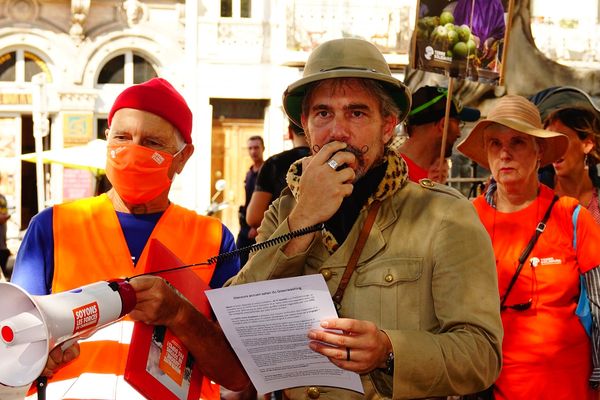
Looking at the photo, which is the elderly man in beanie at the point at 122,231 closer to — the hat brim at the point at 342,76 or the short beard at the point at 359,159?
the hat brim at the point at 342,76

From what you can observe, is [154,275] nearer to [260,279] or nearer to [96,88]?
[260,279]

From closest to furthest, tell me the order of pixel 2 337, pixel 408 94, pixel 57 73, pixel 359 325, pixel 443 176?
pixel 2 337 < pixel 359 325 < pixel 408 94 < pixel 443 176 < pixel 57 73

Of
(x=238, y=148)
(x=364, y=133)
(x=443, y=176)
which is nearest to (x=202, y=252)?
(x=364, y=133)

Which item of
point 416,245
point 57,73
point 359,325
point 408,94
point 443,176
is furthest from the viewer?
point 57,73

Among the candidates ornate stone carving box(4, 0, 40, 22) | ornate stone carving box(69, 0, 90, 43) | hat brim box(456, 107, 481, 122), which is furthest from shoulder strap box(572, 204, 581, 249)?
ornate stone carving box(4, 0, 40, 22)

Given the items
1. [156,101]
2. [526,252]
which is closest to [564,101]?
[526,252]

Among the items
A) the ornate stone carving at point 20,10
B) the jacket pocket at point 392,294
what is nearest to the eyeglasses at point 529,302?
the jacket pocket at point 392,294

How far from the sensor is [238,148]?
22.6 m

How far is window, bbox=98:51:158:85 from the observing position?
74.2 feet

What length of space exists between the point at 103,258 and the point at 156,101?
0.61m

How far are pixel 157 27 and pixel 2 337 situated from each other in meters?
21.7

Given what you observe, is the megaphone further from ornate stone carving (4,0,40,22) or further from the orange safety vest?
ornate stone carving (4,0,40,22)

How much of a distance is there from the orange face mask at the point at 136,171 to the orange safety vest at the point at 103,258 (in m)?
0.09

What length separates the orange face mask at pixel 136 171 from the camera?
301 centimetres
